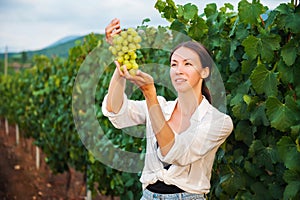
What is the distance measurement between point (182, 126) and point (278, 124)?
46 centimetres

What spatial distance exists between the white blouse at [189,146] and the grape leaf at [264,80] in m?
0.35

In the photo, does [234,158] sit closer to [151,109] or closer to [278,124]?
[278,124]

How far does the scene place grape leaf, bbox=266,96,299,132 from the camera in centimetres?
237

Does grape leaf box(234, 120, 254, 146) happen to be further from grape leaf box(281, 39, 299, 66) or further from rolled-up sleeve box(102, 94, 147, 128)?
rolled-up sleeve box(102, 94, 147, 128)

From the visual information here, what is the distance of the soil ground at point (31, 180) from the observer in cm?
734

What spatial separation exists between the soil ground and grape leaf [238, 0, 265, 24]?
3.51m

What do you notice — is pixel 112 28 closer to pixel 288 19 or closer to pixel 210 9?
pixel 288 19

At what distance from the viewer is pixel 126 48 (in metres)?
1.92

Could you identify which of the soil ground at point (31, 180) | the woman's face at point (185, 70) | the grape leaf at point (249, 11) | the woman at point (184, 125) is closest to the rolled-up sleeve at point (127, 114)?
the woman at point (184, 125)

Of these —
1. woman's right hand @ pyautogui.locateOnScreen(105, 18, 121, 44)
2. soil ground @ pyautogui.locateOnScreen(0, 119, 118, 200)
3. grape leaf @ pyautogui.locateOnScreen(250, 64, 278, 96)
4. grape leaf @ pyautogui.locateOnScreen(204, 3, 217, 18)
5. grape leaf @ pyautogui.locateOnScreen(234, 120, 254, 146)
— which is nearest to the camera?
woman's right hand @ pyautogui.locateOnScreen(105, 18, 121, 44)

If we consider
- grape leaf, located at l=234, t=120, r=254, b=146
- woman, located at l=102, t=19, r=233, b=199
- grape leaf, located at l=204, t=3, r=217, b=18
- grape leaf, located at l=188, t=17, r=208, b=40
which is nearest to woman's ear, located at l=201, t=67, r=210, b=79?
woman, located at l=102, t=19, r=233, b=199

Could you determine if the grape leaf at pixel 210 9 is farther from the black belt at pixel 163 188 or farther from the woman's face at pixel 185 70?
the black belt at pixel 163 188

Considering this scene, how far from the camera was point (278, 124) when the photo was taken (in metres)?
2.38

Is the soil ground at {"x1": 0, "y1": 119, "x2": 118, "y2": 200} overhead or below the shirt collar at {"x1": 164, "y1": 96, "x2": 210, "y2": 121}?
below
